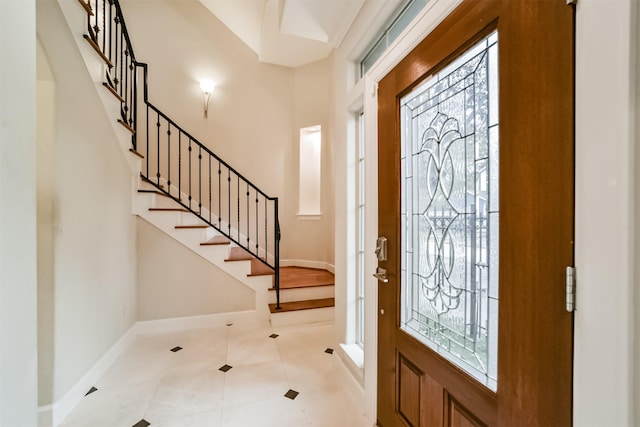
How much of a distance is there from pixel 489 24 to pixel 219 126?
3887 mm

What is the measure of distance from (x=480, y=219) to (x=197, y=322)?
3072mm

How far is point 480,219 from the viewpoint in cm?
91

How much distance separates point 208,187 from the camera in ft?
13.2

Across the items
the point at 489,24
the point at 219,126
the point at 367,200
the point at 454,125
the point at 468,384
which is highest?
the point at 219,126

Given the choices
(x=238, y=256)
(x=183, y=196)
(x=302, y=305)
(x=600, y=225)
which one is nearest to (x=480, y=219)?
(x=600, y=225)

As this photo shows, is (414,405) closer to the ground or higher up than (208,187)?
closer to the ground

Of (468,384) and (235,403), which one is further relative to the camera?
(235,403)

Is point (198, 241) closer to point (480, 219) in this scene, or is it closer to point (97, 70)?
point (97, 70)

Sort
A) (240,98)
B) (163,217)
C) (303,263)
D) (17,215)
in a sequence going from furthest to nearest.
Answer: (303,263), (240,98), (163,217), (17,215)

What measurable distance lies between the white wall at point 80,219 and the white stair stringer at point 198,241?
40 cm

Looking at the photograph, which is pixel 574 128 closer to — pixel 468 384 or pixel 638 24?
pixel 638 24

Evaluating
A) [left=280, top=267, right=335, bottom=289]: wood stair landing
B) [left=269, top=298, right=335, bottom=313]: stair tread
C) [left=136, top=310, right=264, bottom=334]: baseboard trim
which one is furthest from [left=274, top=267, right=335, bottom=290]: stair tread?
[left=136, top=310, right=264, bottom=334]: baseboard trim

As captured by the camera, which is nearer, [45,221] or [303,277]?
[45,221]

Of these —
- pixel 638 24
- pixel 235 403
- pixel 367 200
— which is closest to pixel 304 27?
pixel 367 200
